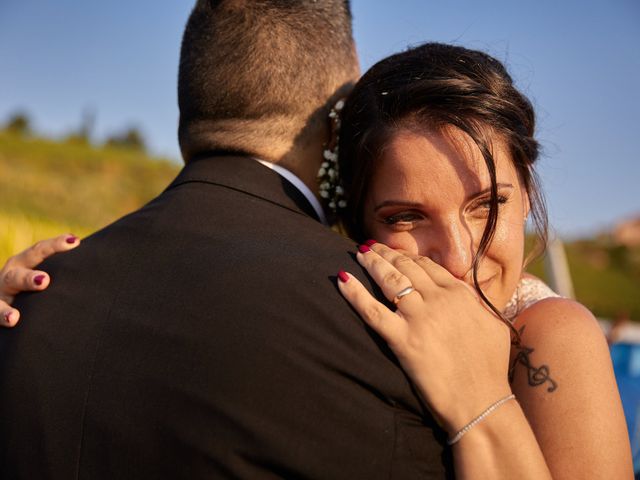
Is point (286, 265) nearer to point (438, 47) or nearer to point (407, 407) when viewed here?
point (407, 407)

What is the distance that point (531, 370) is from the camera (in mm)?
2250

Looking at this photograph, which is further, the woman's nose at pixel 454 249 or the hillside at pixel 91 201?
the hillside at pixel 91 201

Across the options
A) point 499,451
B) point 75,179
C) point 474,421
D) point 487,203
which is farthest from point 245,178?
point 75,179

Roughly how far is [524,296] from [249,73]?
157 cm

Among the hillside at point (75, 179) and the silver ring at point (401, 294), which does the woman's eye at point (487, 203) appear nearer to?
the silver ring at point (401, 294)

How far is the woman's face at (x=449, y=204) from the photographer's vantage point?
7.88ft

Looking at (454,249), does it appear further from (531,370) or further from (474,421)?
(474,421)

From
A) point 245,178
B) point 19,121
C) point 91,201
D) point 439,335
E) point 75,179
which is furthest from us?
point 19,121

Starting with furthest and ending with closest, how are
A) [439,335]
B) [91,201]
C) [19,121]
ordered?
[19,121], [91,201], [439,335]

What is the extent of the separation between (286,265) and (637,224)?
86.3 feet

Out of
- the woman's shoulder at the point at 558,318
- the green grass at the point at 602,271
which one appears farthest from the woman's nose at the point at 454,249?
the green grass at the point at 602,271

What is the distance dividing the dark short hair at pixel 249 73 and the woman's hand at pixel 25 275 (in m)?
0.69

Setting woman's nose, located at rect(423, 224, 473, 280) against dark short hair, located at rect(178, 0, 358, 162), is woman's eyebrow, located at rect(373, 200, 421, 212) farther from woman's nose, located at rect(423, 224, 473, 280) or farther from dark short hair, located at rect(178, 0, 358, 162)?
dark short hair, located at rect(178, 0, 358, 162)

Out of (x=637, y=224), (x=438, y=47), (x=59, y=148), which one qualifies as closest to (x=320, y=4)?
(x=438, y=47)
